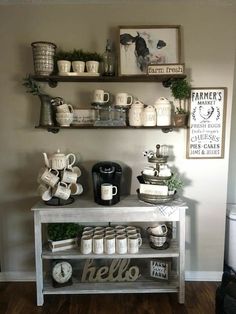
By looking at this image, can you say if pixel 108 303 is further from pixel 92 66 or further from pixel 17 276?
pixel 92 66

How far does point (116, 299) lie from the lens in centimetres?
215

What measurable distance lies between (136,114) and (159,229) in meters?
0.86

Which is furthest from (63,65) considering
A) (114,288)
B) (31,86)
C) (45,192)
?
(114,288)

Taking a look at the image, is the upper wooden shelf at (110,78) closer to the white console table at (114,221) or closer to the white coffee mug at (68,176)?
the white coffee mug at (68,176)

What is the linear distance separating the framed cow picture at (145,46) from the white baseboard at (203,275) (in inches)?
66.2

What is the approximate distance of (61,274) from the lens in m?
2.12

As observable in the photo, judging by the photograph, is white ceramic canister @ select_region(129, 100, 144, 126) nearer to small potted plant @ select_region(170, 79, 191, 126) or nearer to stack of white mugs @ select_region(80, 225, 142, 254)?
small potted plant @ select_region(170, 79, 191, 126)

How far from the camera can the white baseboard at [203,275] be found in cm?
240

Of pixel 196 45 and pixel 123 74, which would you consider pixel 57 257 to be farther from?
pixel 196 45

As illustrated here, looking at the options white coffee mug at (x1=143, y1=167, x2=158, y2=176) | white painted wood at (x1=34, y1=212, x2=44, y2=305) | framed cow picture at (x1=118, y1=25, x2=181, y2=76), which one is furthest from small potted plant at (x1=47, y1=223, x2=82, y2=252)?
framed cow picture at (x1=118, y1=25, x2=181, y2=76)

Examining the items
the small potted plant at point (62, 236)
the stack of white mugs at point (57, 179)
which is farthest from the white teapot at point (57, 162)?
the small potted plant at point (62, 236)

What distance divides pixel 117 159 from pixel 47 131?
0.59 meters

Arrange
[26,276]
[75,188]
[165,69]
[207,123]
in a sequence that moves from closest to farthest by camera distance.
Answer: [165,69]
[75,188]
[207,123]
[26,276]

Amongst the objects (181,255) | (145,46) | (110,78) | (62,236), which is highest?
(145,46)
